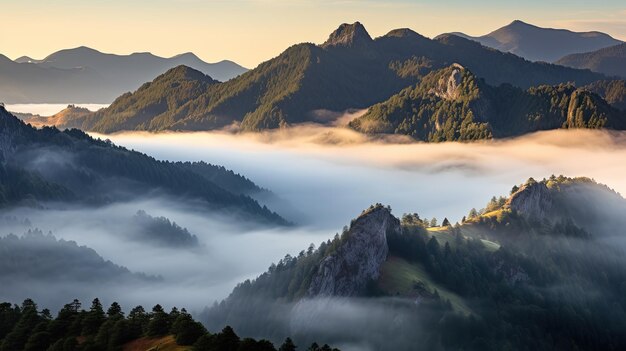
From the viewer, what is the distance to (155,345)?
16238 cm

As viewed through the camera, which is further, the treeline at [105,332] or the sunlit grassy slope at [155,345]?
the sunlit grassy slope at [155,345]

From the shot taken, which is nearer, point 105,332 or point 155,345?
point 155,345

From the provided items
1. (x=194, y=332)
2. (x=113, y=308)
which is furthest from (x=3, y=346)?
(x=194, y=332)

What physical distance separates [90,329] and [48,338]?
24.4ft

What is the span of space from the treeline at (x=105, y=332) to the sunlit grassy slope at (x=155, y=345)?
3.35 ft

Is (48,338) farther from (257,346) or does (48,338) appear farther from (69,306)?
(257,346)

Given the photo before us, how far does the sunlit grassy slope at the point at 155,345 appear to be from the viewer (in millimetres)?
157000

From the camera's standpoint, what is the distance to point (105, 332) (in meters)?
172

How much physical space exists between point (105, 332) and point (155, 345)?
13.0 meters

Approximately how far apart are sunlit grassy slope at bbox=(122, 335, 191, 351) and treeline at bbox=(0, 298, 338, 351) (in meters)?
1.02

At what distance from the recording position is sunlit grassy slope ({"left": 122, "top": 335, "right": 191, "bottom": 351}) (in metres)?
157

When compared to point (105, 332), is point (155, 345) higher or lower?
lower

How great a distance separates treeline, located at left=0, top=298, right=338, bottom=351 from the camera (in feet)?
497

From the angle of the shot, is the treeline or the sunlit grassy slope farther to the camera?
the sunlit grassy slope
